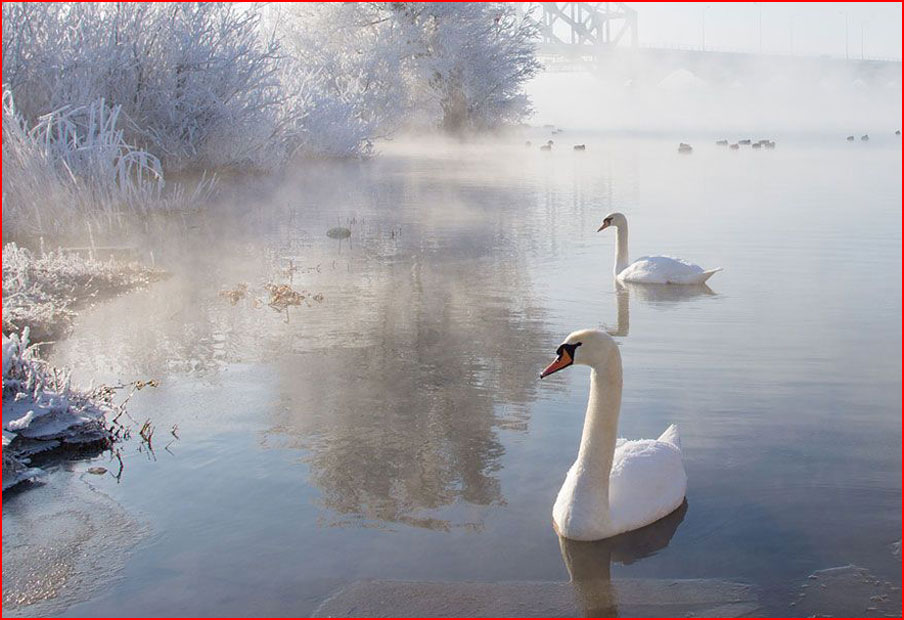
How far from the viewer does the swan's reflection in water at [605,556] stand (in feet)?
14.4

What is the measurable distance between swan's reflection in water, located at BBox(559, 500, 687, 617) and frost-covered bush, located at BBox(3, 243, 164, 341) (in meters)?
5.20

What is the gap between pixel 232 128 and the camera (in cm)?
1931

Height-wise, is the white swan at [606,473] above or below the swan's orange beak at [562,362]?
below

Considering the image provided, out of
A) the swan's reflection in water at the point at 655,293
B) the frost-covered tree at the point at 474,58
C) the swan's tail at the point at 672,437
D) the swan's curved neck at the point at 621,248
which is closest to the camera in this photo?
the swan's tail at the point at 672,437

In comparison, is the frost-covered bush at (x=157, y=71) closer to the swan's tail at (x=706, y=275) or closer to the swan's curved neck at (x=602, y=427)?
the swan's tail at (x=706, y=275)

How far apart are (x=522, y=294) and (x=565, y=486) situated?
17.9 ft

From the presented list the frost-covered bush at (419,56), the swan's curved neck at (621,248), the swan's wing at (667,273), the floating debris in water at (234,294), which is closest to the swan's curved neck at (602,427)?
the floating debris in water at (234,294)

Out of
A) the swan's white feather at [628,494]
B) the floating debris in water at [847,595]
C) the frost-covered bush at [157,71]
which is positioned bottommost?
the floating debris in water at [847,595]

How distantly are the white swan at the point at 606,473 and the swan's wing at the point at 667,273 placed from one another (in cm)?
563

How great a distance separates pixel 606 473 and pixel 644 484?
0.32 meters

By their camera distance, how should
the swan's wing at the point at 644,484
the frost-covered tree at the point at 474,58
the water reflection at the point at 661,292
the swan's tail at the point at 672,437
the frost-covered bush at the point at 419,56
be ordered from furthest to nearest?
the frost-covered tree at the point at 474,58 < the frost-covered bush at the point at 419,56 < the water reflection at the point at 661,292 < the swan's tail at the point at 672,437 < the swan's wing at the point at 644,484

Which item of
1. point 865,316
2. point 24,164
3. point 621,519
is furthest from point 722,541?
point 24,164

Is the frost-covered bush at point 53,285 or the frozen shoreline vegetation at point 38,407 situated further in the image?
the frost-covered bush at point 53,285

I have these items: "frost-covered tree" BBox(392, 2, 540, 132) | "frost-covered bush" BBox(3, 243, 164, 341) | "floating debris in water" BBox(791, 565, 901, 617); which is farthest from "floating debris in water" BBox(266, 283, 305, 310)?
"frost-covered tree" BBox(392, 2, 540, 132)
